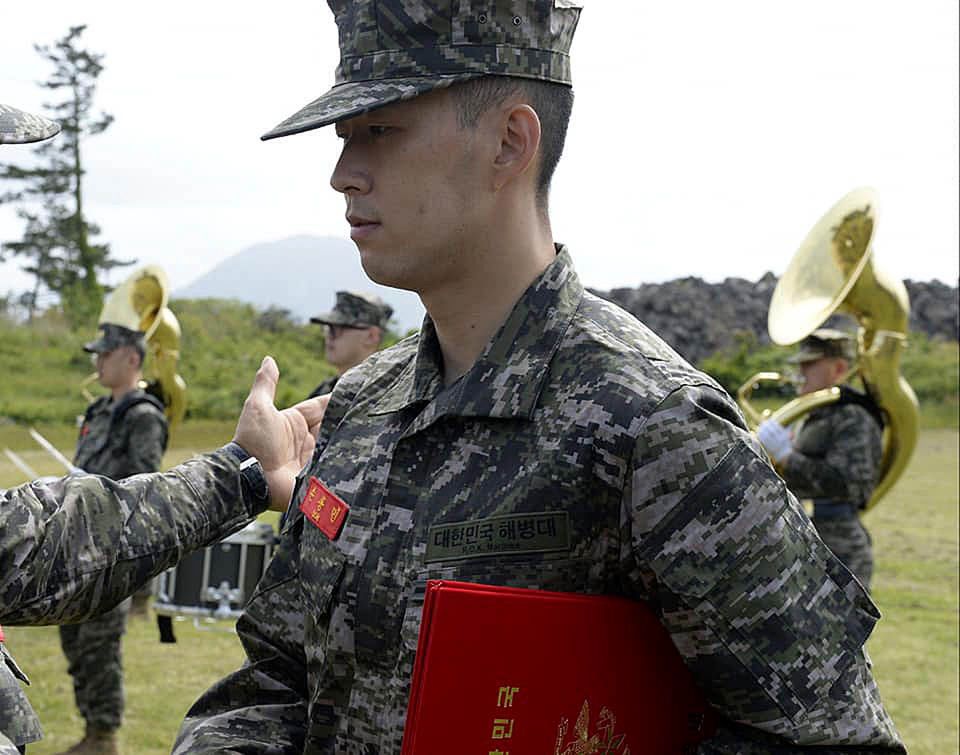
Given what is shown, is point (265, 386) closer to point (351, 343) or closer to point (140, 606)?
point (351, 343)

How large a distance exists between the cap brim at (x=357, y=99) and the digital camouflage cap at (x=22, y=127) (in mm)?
848

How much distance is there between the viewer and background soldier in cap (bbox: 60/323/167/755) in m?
6.29

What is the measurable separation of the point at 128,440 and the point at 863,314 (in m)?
4.55

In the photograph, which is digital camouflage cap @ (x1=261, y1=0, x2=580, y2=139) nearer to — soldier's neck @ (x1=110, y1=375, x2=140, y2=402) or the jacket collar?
the jacket collar

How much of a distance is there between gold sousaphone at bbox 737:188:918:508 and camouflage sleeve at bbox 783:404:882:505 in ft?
0.72

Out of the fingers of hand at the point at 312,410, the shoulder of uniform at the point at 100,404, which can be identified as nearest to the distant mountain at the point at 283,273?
the shoulder of uniform at the point at 100,404

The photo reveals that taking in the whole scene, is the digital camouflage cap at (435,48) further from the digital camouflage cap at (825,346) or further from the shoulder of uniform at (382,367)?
the digital camouflage cap at (825,346)

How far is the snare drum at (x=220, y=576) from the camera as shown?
24.0 ft

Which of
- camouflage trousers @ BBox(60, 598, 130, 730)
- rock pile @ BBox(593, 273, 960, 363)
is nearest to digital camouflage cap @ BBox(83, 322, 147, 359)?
camouflage trousers @ BBox(60, 598, 130, 730)

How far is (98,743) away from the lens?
6285 millimetres

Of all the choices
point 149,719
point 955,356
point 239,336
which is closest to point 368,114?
point 149,719

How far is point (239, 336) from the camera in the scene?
2277 centimetres

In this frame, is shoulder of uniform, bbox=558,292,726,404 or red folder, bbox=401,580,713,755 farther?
shoulder of uniform, bbox=558,292,726,404

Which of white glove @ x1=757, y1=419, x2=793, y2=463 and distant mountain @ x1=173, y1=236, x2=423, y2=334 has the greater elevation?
distant mountain @ x1=173, y1=236, x2=423, y2=334
